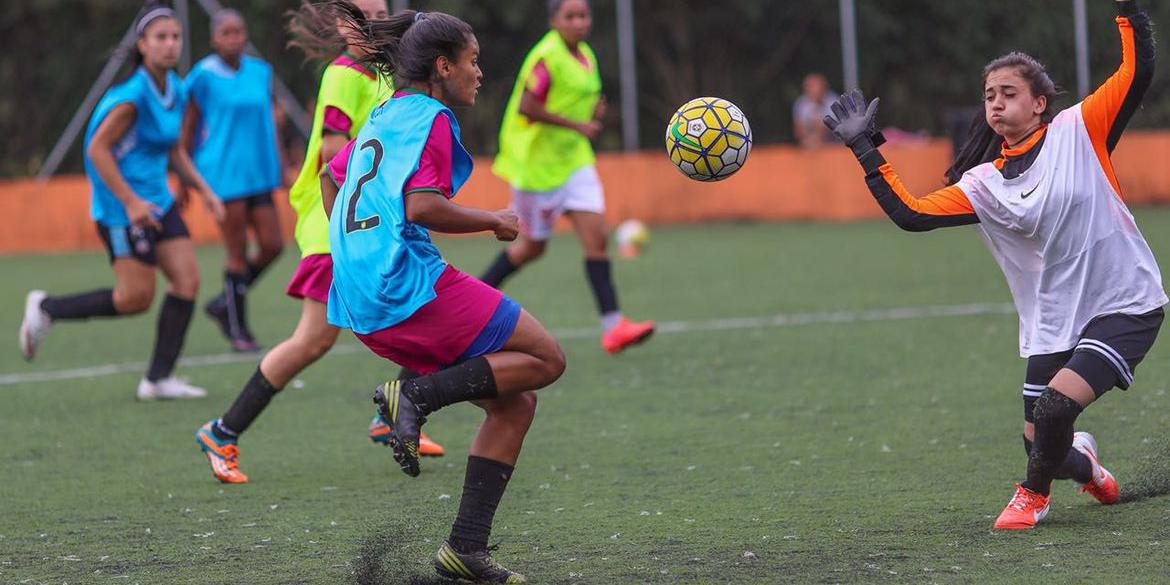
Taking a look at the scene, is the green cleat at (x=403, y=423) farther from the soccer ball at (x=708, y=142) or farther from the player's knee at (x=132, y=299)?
the player's knee at (x=132, y=299)

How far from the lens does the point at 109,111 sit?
8.63 meters

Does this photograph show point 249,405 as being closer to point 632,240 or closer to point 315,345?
point 315,345

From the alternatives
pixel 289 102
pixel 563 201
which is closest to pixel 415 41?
pixel 563 201

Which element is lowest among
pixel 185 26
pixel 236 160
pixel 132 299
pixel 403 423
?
pixel 185 26

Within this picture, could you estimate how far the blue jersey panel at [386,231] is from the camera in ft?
15.5

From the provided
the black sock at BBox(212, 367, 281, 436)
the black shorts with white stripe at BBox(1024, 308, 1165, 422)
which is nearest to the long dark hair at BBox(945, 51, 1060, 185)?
the black shorts with white stripe at BBox(1024, 308, 1165, 422)

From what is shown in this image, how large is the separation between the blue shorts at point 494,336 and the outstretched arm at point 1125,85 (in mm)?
1983

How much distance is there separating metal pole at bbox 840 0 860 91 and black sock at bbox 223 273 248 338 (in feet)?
42.1

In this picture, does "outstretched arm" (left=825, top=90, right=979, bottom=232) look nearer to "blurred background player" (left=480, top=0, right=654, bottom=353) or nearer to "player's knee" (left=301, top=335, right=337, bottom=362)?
"player's knee" (left=301, top=335, right=337, bottom=362)

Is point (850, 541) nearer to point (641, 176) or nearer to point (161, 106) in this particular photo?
point (161, 106)

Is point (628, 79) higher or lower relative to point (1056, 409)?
lower

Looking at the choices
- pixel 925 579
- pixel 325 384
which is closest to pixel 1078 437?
pixel 925 579

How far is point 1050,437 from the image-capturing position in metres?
5.25

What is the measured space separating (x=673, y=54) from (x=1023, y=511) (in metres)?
19.4
